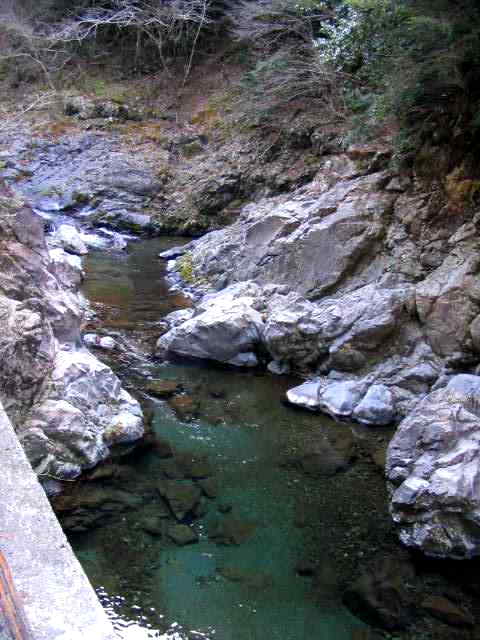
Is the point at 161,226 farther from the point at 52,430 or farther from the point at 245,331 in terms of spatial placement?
the point at 52,430

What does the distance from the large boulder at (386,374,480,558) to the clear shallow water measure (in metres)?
0.35

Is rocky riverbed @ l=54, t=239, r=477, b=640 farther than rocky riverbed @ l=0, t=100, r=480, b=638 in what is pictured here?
No

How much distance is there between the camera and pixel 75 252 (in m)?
12.9

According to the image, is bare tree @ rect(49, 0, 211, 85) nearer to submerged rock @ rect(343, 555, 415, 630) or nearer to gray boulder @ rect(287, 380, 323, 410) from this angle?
gray boulder @ rect(287, 380, 323, 410)

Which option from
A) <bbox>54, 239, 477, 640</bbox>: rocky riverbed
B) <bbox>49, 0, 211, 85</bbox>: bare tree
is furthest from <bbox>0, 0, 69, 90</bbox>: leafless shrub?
<bbox>54, 239, 477, 640</bbox>: rocky riverbed

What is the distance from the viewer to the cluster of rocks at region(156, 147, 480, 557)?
498cm

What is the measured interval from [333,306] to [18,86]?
1903 cm

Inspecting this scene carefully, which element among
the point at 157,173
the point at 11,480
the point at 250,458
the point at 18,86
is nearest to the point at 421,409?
the point at 250,458

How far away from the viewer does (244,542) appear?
4707 mm

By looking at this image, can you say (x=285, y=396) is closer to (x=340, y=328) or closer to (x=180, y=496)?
(x=340, y=328)

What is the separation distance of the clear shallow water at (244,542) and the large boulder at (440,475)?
0.35m

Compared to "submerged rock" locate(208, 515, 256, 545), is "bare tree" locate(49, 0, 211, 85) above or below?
above

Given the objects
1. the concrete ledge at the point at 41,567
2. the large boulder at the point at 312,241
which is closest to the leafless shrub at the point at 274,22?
the large boulder at the point at 312,241

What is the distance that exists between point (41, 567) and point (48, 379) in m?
3.04
